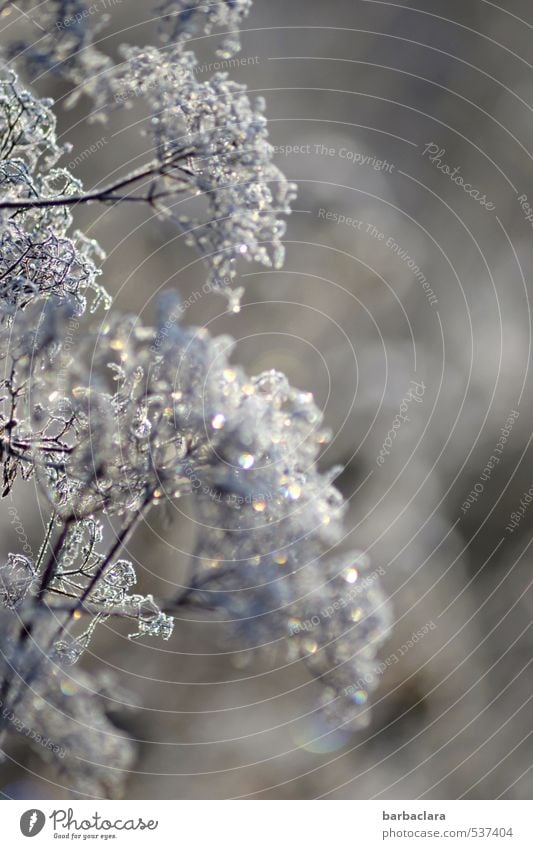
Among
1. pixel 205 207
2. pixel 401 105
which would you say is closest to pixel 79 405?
pixel 205 207

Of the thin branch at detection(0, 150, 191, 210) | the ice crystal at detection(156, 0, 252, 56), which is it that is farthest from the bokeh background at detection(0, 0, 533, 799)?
the thin branch at detection(0, 150, 191, 210)

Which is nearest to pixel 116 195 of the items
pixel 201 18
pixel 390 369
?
pixel 201 18

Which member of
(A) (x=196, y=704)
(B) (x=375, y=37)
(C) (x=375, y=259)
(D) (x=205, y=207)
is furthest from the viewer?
(A) (x=196, y=704)

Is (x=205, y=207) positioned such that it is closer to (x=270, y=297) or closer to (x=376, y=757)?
(x=270, y=297)

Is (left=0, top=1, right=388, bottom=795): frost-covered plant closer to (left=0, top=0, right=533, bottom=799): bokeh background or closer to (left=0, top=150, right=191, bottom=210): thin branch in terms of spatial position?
(left=0, top=150, right=191, bottom=210): thin branch

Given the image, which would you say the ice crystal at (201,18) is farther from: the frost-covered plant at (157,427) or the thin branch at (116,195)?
the thin branch at (116,195)
